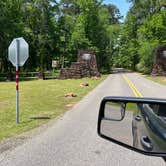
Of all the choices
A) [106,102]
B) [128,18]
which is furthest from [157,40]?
[106,102]

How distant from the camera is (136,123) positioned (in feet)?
7.91

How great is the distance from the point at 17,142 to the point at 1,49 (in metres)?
42.7

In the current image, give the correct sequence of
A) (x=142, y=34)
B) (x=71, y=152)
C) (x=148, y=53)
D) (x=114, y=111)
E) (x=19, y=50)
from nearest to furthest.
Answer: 1. (x=114, y=111)
2. (x=71, y=152)
3. (x=19, y=50)
4. (x=148, y=53)
5. (x=142, y=34)

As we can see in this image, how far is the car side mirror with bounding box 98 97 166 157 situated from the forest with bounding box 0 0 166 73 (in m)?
47.4

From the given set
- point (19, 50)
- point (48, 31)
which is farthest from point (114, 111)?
point (48, 31)

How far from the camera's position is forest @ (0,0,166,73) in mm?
55397

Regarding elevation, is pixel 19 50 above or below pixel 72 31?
below

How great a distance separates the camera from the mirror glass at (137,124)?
86.6 inches

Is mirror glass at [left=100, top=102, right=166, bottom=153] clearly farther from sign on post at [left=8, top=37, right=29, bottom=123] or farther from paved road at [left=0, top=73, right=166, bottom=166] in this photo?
sign on post at [left=8, top=37, right=29, bottom=123]

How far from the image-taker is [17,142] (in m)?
7.90

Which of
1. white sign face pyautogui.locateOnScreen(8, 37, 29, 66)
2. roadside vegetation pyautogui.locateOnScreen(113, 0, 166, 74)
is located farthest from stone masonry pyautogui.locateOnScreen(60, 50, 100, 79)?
white sign face pyautogui.locateOnScreen(8, 37, 29, 66)

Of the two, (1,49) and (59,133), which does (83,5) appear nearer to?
(1,49)

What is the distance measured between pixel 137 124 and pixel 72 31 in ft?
228

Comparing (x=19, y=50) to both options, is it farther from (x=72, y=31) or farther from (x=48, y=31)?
(x=72, y=31)
